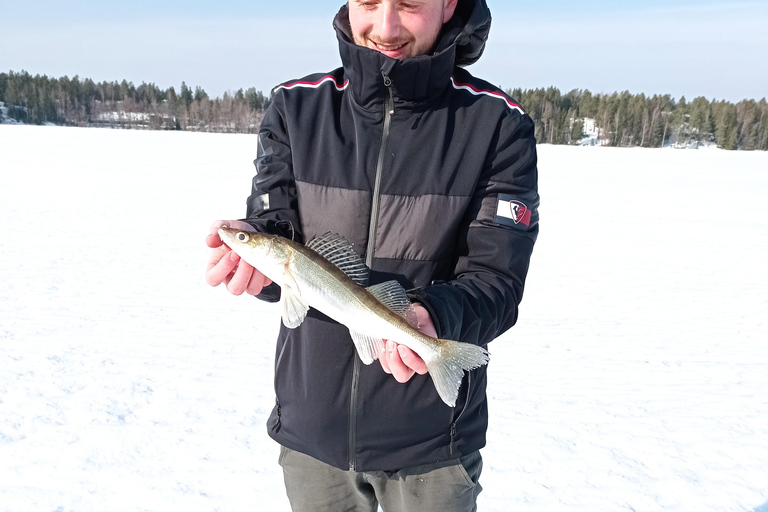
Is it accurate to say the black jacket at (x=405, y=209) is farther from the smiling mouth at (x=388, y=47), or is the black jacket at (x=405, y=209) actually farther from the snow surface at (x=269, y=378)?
the snow surface at (x=269, y=378)

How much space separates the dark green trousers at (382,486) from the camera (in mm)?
2305

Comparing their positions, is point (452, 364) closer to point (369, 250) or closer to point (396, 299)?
point (396, 299)

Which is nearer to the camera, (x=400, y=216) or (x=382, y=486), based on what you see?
(x=400, y=216)

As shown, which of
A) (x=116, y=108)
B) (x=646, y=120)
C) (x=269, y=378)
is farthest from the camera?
(x=116, y=108)

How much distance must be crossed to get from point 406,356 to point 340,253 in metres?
0.48

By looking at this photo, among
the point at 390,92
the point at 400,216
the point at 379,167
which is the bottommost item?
the point at 400,216

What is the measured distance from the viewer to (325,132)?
2320 mm

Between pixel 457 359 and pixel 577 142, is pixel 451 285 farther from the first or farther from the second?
pixel 577 142

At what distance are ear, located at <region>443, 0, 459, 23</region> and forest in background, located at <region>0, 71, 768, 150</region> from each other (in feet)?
252

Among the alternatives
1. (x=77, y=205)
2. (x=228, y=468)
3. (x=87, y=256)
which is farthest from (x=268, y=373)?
(x=77, y=205)

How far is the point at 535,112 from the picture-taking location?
8494 centimetres

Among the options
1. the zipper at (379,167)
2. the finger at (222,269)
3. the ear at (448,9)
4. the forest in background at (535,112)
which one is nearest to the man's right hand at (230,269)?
the finger at (222,269)

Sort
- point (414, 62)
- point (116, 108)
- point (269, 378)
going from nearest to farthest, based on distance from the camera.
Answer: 1. point (414, 62)
2. point (269, 378)
3. point (116, 108)

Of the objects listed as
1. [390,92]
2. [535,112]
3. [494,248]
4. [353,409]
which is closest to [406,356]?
[353,409]
